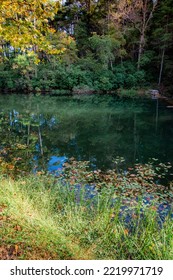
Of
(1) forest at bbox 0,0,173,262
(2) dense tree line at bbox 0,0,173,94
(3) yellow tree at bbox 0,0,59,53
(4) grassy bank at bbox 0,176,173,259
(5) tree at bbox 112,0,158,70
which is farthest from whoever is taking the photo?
(5) tree at bbox 112,0,158,70

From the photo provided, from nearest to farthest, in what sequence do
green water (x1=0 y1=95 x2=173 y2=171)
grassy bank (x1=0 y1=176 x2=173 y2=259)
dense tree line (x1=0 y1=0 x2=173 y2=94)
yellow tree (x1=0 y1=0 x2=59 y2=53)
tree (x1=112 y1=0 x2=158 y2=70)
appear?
grassy bank (x1=0 y1=176 x2=173 y2=259) → yellow tree (x1=0 y1=0 x2=59 y2=53) → green water (x1=0 y1=95 x2=173 y2=171) → dense tree line (x1=0 y1=0 x2=173 y2=94) → tree (x1=112 y1=0 x2=158 y2=70)

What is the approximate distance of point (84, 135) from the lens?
975cm

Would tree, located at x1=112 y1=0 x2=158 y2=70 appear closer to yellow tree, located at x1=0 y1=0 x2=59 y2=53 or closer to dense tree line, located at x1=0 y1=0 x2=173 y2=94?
dense tree line, located at x1=0 y1=0 x2=173 y2=94

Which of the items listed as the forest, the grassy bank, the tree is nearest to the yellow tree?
the forest

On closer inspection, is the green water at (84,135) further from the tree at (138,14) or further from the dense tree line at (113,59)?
the tree at (138,14)

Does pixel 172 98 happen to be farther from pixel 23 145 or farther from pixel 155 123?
pixel 23 145

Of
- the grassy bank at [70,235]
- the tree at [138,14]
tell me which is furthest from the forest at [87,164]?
the tree at [138,14]

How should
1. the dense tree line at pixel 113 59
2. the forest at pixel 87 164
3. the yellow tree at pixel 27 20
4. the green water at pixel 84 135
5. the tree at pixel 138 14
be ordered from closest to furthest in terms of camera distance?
the forest at pixel 87 164, the yellow tree at pixel 27 20, the green water at pixel 84 135, the dense tree line at pixel 113 59, the tree at pixel 138 14

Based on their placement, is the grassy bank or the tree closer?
the grassy bank

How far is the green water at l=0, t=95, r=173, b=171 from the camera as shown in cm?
701

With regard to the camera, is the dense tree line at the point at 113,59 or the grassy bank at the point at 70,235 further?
the dense tree line at the point at 113,59

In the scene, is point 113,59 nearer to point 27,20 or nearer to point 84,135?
point 84,135

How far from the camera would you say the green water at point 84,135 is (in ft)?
23.0
